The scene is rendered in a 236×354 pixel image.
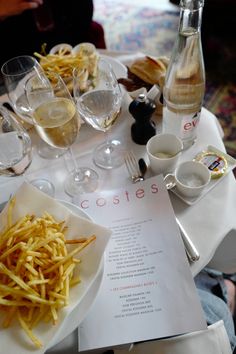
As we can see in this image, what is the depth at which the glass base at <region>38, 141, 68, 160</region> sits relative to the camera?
775mm

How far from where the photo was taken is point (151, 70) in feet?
2.74

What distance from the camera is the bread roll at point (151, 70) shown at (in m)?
0.83

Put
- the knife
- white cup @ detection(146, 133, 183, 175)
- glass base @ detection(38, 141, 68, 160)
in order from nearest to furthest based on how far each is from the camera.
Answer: the knife < white cup @ detection(146, 133, 183, 175) < glass base @ detection(38, 141, 68, 160)

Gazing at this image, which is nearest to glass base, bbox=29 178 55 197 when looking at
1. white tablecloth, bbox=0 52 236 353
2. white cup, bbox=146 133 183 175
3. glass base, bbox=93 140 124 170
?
white tablecloth, bbox=0 52 236 353

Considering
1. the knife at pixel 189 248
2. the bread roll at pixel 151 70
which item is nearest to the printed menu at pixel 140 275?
the knife at pixel 189 248

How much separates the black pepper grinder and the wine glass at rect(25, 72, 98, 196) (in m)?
0.14

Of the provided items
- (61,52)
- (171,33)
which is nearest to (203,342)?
(61,52)

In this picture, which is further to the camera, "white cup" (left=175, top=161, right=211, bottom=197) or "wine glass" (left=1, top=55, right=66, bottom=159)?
"wine glass" (left=1, top=55, right=66, bottom=159)

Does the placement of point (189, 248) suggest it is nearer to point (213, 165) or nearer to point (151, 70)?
point (213, 165)

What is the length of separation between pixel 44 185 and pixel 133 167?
0.20 m

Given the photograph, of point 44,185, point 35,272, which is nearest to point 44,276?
point 35,272

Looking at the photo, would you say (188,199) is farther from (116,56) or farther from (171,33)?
(171,33)

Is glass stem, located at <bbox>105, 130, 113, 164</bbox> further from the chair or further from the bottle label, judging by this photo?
the chair

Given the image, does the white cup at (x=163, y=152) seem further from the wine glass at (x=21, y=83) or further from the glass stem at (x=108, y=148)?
the wine glass at (x=21, y=83)
